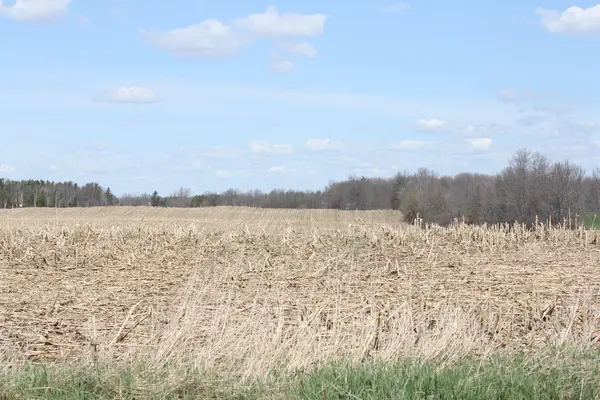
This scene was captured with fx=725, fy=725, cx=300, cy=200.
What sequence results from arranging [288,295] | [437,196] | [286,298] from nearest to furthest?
[286,298]
[288,295]
[437,196]

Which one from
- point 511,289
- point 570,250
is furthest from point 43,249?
point 570,250

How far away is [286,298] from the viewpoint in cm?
1086

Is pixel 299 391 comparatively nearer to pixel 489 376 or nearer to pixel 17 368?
pixel 489 376

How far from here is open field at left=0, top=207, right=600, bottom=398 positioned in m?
7.28

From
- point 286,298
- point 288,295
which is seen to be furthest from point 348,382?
point 288,295

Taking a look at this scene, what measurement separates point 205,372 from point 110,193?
8845cm

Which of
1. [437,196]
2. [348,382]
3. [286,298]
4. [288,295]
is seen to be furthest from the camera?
[437,196]

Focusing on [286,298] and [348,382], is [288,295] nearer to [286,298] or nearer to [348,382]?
[286,298]

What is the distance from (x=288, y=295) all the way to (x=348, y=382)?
5.27 metres

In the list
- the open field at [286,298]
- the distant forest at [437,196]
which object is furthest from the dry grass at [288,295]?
the distant forest at [437,196]

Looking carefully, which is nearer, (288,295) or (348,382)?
(348,382)

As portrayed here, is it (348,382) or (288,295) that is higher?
(288,295)

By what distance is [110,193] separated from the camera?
301 feet

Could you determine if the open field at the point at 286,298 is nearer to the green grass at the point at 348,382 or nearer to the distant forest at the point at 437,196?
the green grass at the point at 348,382
